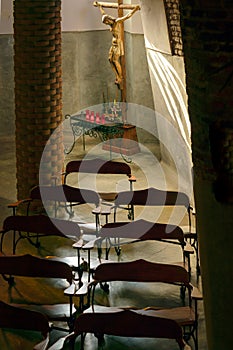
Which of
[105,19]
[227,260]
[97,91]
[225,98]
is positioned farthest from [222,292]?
[97,91]

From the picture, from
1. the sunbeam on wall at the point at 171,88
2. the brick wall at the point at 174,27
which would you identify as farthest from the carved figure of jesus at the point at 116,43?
the brick wall at the point at 174,27

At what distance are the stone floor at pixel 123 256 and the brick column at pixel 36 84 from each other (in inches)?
39.8

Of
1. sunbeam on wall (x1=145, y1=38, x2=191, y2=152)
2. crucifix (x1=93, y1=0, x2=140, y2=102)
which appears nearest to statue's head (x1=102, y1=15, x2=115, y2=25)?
crucifix (x1=93, y1=0, x2=140, y2=102)

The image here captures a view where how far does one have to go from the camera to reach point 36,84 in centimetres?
1215

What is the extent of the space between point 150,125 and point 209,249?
10790 mm

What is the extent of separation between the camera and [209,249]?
5.88 m

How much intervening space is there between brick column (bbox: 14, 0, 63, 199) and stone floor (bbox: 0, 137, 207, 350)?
1010 millimetres

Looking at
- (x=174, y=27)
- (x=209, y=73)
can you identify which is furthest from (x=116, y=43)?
(x=209, y=73)

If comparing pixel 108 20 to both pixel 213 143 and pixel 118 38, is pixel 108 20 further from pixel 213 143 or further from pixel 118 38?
pixel 213 143

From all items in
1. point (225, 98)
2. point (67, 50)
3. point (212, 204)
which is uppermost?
point (67, 50)

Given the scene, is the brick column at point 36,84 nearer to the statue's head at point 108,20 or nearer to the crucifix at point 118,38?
the statue's head at point 108,20

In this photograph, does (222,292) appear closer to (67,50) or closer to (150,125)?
(150,125)

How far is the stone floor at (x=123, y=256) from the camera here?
8.36 metres

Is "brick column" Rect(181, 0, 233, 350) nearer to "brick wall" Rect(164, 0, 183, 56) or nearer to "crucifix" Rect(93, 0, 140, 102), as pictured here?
"brick wall" Rect(164, 0, 183, 56)
